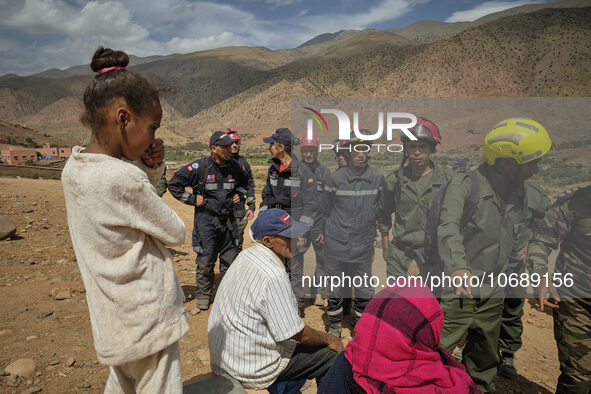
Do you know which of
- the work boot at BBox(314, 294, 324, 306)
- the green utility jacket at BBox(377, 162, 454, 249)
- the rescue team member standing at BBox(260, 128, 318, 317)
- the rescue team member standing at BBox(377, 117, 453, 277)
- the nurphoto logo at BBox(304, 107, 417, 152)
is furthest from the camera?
the work boot at BBox(314, 294, 324, 306)

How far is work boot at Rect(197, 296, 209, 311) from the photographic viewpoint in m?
4.32

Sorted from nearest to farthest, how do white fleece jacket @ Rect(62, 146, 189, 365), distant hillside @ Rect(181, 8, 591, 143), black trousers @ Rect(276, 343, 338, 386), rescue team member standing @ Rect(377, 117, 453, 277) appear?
white fleece jacket @ Rect(62, 146, 189, 365)
black trousers @ Rect(276, 343, 338, 386)
rescue team member standing @ Rect(377, 117, 453, 277)
distant hillside @ Rect(181, 8, 591, 143)

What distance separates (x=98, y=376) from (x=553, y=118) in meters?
4.21

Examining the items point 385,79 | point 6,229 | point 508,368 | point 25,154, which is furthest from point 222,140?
point 385,79

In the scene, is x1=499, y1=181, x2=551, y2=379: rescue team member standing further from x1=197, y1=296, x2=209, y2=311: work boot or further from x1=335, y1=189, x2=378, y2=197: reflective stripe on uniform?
x1=197, y1=296, x2=209, y2=311: work boot

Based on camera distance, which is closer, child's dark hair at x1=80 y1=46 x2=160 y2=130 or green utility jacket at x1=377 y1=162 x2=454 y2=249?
child's dark hair at x1=80 y1=46 x2=160 y2=130

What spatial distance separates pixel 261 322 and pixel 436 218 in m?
1.58

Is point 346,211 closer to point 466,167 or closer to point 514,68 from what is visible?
point 466,167

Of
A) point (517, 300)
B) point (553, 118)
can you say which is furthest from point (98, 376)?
point (553, 118)

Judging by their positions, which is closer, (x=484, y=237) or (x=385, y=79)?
(x=484, y=237)

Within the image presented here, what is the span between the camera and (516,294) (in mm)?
2924

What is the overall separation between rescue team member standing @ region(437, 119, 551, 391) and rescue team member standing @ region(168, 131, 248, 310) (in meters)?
2.72

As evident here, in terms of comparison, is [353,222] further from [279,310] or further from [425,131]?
[279,310]

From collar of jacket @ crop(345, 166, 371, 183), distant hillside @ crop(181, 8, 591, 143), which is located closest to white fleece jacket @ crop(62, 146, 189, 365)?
collar of jacket @ crop(345, 166, 371, 183)
